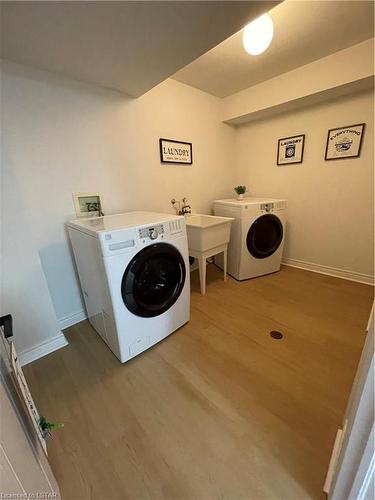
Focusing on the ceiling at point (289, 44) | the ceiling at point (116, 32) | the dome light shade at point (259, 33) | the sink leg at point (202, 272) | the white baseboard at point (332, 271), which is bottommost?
the white baseboard at point (332, 271)

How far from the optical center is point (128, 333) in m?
1.39

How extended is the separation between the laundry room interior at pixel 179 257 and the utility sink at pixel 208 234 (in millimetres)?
32

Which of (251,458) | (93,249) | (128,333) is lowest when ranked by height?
(251,458)

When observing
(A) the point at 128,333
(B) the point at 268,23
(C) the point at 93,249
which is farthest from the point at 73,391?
(B) the point at 268,23

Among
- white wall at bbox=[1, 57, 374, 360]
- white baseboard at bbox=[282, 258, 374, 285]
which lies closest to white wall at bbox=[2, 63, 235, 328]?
white wall at bbox=[1, 57, 374, 360]

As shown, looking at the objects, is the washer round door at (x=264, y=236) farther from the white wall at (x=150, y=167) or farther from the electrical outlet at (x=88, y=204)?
the electrical outlet at (x=88, y=204)

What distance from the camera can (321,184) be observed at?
2480mm

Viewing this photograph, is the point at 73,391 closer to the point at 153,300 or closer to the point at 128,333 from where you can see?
the point at 128,333

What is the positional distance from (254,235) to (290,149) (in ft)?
3.91

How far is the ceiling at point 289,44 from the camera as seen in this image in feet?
4.58

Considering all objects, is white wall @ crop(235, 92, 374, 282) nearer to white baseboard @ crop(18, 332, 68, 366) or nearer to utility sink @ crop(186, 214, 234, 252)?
utility sink @ crop(186, 214, 234, 252)

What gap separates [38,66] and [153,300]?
176cm

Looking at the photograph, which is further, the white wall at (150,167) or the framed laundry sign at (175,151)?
the framed laundry sign at (175,151)

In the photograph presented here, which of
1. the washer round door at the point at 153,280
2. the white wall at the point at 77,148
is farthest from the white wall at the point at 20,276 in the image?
the washer round door at the point at 153,280
